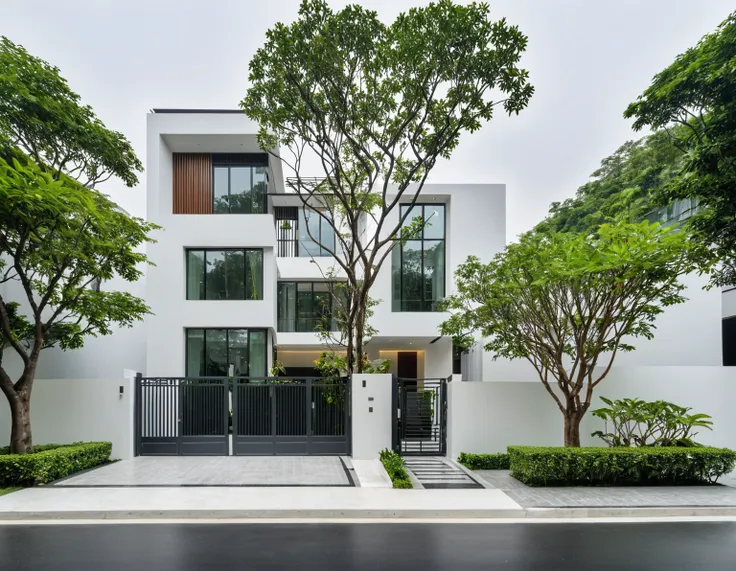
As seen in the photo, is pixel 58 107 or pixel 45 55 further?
pixel 45 55

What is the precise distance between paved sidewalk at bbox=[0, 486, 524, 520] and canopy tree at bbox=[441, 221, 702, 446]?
3.81 meters

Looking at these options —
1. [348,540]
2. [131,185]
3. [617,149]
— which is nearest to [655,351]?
[348,540]

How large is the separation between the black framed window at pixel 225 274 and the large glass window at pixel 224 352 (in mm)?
1216

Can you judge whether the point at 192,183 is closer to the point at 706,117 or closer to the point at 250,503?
the point at 250,503

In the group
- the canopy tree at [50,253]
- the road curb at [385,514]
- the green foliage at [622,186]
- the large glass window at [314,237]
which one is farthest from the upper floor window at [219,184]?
the green foliage at [622,186]

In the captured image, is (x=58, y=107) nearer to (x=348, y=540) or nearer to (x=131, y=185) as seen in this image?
(x=131, y=185)

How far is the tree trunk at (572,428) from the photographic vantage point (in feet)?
38.4

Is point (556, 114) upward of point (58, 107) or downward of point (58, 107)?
upward

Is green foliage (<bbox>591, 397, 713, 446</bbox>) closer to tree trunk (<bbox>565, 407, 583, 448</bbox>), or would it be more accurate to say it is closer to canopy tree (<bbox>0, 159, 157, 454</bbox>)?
tree trunk (<bbox>565, 407, 583, 448</bbox>)

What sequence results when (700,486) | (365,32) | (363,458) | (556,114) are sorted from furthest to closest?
(556,114) → (363,458) → (365,32) → (700,486)

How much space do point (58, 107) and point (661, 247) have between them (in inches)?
490

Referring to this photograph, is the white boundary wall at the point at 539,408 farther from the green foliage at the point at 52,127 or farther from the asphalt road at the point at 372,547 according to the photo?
the green foliage at the point at 52,127

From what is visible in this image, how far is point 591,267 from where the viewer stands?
10266mm

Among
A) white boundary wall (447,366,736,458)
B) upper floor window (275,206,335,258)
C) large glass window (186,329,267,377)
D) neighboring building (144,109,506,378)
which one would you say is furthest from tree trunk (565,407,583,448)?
upper floor window (275,206,335,258)
